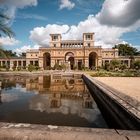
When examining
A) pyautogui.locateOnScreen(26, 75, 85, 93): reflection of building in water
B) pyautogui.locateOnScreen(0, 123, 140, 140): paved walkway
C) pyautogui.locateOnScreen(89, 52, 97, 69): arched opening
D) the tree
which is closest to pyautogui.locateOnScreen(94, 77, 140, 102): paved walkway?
pyautogui.locateOnScreen(26, 75, 85, 93): reflection of building in water

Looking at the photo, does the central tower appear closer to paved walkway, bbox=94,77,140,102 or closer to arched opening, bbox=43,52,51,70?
arched opening, bbox=43,52,51,70

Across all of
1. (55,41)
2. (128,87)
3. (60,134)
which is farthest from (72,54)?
(60,134)

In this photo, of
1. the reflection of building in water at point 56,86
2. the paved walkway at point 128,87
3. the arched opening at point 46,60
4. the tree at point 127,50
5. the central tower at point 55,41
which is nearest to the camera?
the paved walkway at point 128,87

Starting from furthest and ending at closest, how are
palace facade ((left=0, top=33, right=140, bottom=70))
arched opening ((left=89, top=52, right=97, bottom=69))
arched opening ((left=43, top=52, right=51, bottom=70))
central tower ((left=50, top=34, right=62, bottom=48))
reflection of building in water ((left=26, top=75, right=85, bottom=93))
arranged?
arched opening ((left=43, top=52, right=51, bottom=70)), central tower ((left=50, top=34, right=62, bottom=48)), arched opening ((left=89, top=52, right=97, bottom=69)), palace facade ((left=0, top=33, right=140, bottom=70)), reflection of building in water ((left=26, top=75, right=85, bottom=93))

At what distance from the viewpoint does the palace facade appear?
62909 mm

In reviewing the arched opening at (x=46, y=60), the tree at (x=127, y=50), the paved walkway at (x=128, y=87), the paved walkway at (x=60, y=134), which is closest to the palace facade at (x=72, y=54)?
the arched opening at (x=46, y=60)

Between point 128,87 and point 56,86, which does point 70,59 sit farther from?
point 128,87

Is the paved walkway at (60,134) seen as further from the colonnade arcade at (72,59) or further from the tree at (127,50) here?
the tree at (127,50)

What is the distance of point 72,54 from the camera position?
6744 cm

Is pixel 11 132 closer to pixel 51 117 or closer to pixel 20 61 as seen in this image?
pixel 51 117

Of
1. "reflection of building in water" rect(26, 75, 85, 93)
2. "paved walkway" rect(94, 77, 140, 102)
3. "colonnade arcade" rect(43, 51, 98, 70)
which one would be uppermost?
"colonnade arcade" rect(43, 51, 98, 70)

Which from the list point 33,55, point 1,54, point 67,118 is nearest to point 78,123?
point 67,118

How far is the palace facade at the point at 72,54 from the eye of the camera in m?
62.9

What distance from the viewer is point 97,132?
3455 millimetres
